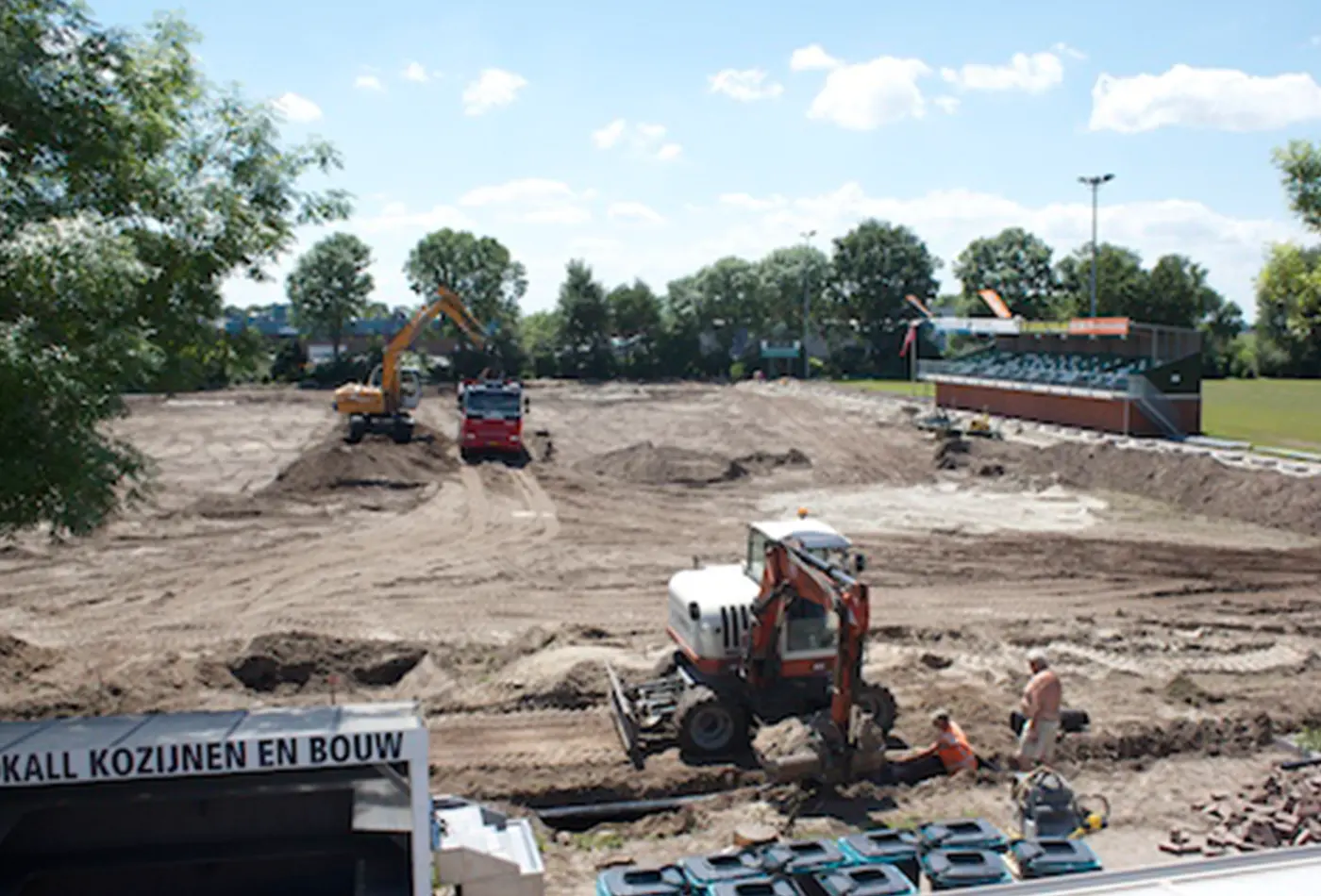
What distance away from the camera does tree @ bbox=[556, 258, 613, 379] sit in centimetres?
9500

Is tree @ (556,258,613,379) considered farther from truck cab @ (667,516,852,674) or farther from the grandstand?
truck cab @ (667,516,852,674)

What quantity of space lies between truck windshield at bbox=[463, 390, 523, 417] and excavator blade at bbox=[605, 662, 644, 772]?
26532mm

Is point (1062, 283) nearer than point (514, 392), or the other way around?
point (514, 392)

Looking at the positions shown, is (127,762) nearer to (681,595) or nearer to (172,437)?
(681,595)

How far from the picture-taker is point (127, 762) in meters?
7.32

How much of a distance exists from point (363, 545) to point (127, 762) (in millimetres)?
22213

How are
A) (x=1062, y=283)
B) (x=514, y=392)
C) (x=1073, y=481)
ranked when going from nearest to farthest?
(x=1073, y=481)
(x=514, y=392)
(x=1062, y=283)

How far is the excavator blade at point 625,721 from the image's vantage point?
15.0 metres

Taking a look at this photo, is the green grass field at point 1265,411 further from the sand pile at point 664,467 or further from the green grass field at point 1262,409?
the sand pile at point 664,467

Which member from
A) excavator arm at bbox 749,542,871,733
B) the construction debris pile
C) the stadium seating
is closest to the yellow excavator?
the stadium seating

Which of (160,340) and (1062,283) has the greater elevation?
(1062,283)

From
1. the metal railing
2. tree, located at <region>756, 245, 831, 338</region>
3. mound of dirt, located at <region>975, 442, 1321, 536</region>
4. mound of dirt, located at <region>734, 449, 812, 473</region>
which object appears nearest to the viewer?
mound of dirt, located at <region>975, 442, 1321, 536</region>

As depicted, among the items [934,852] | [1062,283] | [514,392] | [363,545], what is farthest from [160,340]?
[1062,283]

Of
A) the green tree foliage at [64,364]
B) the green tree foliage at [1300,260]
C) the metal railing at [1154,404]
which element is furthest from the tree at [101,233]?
the metal railing at [1154,404]
